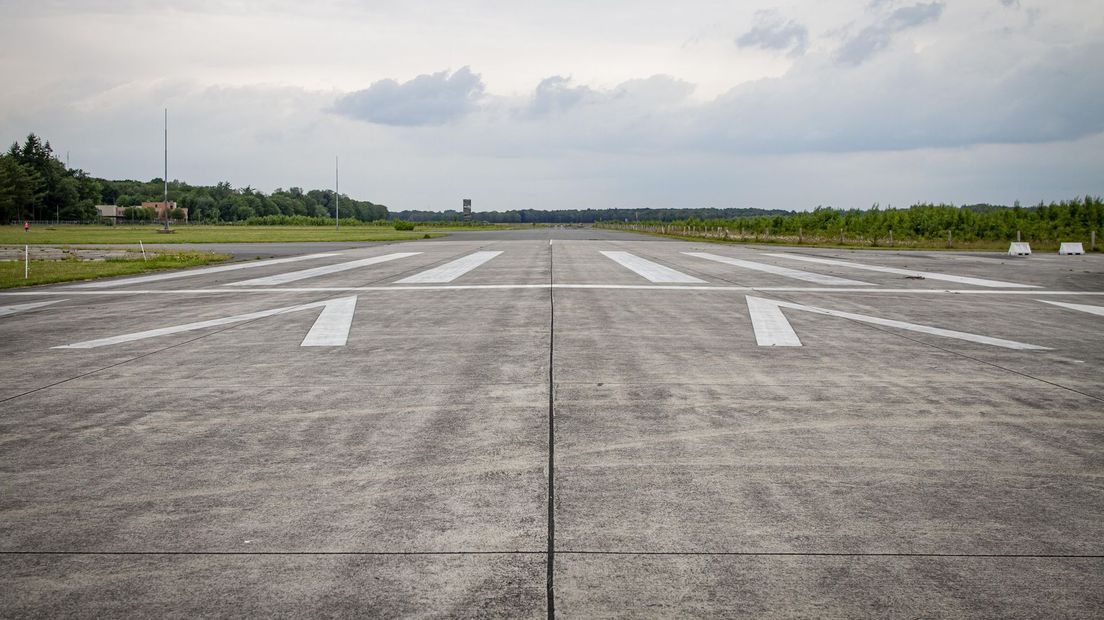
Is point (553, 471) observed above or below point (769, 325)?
below

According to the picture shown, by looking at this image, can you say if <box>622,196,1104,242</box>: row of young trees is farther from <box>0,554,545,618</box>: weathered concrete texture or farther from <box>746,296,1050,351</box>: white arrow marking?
<box>0,554,545,618</box>: weathered concrete texture

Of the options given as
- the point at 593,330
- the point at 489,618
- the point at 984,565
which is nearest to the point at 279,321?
the point at 593,330

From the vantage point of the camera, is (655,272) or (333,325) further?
(655,272)

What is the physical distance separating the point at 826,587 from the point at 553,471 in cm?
139

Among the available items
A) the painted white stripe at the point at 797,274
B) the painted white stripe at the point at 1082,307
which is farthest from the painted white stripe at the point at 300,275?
the painted white stripe at the point at 1082,307

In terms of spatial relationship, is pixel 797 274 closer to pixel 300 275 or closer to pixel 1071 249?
pixel 300 275

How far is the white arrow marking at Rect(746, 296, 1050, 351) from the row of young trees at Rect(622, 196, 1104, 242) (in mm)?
30278

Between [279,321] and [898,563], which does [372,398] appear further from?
[279,321]

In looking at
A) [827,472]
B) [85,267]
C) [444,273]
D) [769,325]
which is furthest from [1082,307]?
[85,267]

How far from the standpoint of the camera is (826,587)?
2.39 meters

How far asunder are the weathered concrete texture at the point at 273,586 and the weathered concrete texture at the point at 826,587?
0.23m

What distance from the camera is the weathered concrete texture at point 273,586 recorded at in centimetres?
226

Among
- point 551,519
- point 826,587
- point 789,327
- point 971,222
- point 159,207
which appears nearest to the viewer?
point 826,587

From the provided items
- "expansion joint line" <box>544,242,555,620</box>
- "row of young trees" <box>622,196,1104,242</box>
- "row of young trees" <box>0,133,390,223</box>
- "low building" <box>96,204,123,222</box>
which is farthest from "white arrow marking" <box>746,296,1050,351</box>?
"low building" <box>96,204,123,222</box>
